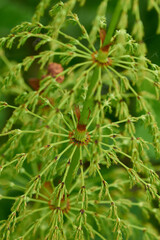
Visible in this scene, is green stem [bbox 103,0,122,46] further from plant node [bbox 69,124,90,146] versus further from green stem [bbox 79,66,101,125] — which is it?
plant node [bbox 69,124,90,146]

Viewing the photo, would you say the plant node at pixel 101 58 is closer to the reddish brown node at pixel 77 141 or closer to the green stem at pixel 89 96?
the green stem at pixel 89 96

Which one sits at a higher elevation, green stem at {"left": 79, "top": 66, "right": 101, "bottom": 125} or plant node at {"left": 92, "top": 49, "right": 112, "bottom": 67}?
plant node at {"left": 92, "top": 49, "right": 112, "bottom": 67}

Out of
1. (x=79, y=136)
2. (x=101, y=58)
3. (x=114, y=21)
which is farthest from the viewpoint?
(x=79, y=136)

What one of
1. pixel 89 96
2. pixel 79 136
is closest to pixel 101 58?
pixel 89 96

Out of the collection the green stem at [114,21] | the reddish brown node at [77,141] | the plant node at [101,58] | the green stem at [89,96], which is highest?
the green stem at [114,21]

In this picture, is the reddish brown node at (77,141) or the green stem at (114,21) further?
the reddish brown node at (77,141)

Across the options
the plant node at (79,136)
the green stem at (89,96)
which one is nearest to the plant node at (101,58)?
the green stem at (89,96)

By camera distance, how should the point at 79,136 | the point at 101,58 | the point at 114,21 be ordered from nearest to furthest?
A: the point at 114,21 → the point at 101,58 → the point at 79,136

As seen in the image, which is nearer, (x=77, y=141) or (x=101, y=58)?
(x=101, y=58)

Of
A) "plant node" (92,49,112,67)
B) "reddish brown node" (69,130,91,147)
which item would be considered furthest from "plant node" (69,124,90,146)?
"plant node" (92,49,112,67)

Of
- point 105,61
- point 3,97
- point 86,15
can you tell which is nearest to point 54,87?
point 105,61

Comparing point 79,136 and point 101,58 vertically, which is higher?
point 101,58

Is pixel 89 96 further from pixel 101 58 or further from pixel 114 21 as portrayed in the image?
pixel 114 21
